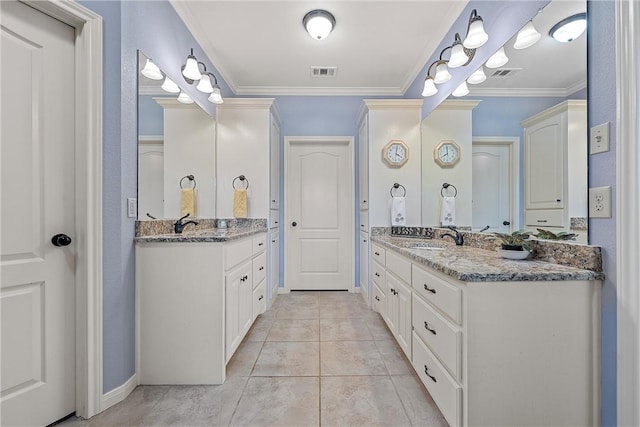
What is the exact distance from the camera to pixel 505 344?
1.11 meters

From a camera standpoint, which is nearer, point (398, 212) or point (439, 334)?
point (439, 334)

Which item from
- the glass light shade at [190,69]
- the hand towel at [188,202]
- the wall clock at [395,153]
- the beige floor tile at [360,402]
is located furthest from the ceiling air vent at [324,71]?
the beige floor tile at [360,402]

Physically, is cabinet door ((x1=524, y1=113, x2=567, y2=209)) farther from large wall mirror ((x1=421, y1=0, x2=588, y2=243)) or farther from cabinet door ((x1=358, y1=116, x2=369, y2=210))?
cabinet door ((x1=358, y1=116, x2=369, y2=210))

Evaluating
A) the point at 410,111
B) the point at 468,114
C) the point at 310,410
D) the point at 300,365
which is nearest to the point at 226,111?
the point at 410,111

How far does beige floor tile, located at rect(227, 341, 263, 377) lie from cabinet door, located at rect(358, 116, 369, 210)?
6.03 ft

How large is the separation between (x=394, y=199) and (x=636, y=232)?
6.78ft

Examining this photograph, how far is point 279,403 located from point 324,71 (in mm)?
3234

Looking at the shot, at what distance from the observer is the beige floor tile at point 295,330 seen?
2.39 metres

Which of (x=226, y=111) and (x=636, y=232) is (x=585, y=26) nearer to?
(x=636, y=232)

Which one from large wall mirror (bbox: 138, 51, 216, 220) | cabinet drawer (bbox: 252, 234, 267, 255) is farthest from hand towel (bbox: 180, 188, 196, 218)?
cabinet drawer (bbox: 252, 234, 267, 255)

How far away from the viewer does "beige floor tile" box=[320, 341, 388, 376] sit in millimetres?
1876

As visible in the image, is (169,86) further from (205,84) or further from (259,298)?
(259,298)

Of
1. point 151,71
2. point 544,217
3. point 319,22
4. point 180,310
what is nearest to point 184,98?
point 151,71

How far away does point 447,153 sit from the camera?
255 centimetres
